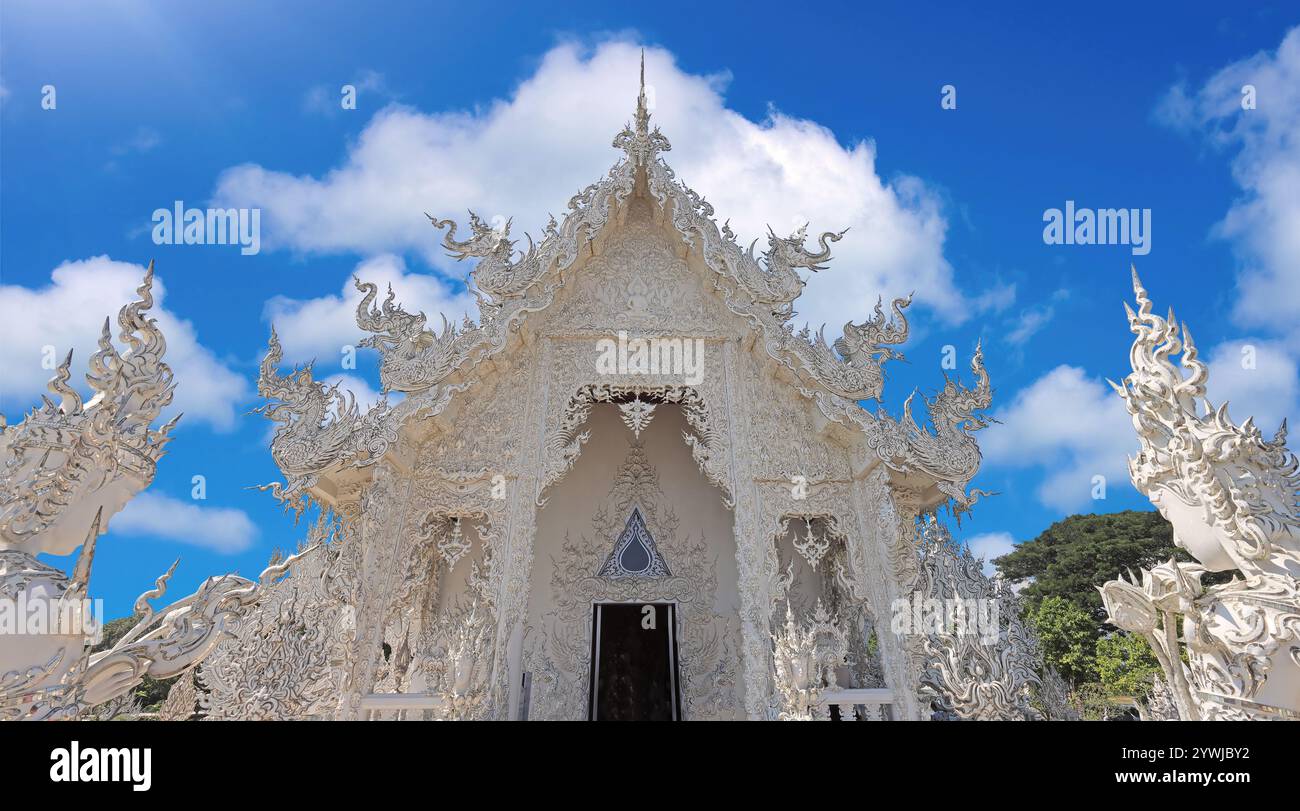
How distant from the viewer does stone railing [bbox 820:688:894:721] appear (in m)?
5.36

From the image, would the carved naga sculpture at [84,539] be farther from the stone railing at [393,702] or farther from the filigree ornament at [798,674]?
the filigree ornament at [798,674]

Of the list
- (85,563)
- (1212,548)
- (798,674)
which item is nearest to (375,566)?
(85,563)

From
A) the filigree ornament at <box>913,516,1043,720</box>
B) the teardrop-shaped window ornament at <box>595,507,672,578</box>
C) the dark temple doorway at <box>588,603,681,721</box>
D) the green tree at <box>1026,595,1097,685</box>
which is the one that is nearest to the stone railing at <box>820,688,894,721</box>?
the filigree ornament at <box>913,516,1043,720</box>

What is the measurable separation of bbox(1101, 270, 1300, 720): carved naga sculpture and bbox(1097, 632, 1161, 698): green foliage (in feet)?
41.4

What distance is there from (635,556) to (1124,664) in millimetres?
14023

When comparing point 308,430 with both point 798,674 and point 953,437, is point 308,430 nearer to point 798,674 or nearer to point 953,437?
point 798,674

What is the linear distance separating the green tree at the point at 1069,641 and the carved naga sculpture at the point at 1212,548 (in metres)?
15.3

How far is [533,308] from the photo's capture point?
248 inches

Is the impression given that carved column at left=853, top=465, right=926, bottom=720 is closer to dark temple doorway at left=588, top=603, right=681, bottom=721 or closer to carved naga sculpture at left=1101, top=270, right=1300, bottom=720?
carved naga sculpture at left=1101, top=270, right=1300, bottom=720

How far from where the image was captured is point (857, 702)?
17.8 ft

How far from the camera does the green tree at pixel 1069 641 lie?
17156mm

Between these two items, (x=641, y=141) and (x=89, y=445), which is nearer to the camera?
(x=89, y=445)

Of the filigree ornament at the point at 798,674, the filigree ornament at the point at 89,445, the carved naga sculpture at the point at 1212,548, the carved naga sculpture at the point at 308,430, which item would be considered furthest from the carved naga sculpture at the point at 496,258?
the carved naga sculpture at the point at 1212,548

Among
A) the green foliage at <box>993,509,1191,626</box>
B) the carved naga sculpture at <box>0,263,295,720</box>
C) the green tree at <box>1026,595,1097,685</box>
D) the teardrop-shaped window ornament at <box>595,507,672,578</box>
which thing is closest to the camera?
the carved naga sculpture at <box>0,263,295,720</box>
